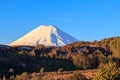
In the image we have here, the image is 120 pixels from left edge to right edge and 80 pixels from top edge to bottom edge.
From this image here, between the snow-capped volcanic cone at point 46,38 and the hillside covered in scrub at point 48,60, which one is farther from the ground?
the snow-capped volcanic cone at point 46,38

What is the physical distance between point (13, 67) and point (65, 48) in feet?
84.4

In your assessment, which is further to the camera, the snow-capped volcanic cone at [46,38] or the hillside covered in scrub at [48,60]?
the snow-capped volcanic cone at [46,38]

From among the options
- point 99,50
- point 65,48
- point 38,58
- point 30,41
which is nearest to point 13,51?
point 38,58

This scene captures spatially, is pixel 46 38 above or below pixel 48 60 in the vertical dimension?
→ above

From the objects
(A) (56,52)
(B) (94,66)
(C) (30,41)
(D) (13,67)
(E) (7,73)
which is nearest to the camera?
(E) (7,73)

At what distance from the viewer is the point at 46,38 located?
16838 cm

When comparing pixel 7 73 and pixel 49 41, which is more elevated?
pixel 49 41

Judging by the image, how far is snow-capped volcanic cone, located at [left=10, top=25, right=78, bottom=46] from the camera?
15988 centimetres

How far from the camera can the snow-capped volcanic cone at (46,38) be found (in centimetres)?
15988

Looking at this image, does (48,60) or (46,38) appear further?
(46,38)

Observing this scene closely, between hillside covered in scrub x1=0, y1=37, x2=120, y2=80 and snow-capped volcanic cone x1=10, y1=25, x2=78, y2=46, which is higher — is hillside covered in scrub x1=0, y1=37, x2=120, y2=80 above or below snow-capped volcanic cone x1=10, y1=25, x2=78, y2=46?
below

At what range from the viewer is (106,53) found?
91500mm

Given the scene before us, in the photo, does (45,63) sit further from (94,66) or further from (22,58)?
(94,66)

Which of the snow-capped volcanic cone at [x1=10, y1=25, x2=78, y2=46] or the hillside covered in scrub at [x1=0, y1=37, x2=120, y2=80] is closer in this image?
the hillside covered in scrub at [x1=0, y1=37, x2=120, y2=80]
